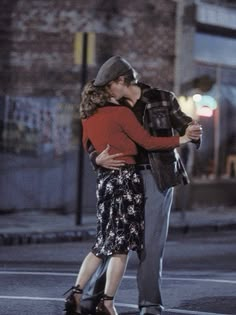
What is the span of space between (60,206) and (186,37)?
4138 millimetres

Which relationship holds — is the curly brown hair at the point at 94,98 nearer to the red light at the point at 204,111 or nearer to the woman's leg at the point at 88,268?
the woman's leg at the point at 88,268

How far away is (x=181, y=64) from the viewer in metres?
19.1

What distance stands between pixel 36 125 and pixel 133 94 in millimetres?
10941

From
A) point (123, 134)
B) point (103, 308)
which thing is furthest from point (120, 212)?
point (103, 308)

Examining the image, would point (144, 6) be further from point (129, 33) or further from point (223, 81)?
point (223, 81)

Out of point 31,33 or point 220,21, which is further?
point 220,21

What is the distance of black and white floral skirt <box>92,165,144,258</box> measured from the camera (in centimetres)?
679

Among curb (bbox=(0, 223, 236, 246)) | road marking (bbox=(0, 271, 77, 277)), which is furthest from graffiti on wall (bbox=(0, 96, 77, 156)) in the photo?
road marking (bbox=(0, 271, 77, 277))

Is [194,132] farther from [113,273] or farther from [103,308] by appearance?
[103,308]

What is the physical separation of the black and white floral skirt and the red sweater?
142 mm

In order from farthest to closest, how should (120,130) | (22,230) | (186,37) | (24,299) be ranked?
1. (186,37)
2. (22,230)
3. (24,299)
4. (120,130)

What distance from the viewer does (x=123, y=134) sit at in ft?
22.6

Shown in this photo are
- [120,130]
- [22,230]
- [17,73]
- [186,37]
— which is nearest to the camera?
[120,130]

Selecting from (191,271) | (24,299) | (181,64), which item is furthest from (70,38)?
(24,299)
